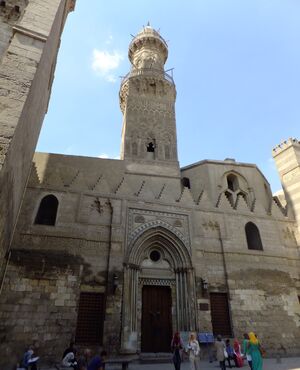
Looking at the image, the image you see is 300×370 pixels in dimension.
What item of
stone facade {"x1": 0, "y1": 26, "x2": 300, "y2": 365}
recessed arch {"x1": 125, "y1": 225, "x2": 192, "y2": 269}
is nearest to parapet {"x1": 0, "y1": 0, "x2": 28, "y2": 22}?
stone facade {"x1": 0, "y1": 26, "x2": 300, "y2": 365}

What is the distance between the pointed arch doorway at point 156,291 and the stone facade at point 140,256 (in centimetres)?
4

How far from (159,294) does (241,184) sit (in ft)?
25.6

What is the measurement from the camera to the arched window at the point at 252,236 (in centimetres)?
1306

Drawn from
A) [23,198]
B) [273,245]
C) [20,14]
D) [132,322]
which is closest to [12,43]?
[20,14]

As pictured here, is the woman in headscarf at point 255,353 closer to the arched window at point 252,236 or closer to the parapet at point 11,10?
the arched window at point 252,236

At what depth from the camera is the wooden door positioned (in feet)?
33.7

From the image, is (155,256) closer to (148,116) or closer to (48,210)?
(48,210)

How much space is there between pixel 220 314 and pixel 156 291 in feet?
8.76

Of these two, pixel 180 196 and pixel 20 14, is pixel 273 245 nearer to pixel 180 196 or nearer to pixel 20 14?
pixel 180 196

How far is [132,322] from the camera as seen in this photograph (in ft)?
32.3

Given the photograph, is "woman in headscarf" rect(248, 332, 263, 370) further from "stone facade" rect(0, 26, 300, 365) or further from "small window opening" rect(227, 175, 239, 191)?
"small window opening" rect(227, 175, 239, 191)

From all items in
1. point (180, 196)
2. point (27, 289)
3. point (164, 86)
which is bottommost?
point (27, 289)

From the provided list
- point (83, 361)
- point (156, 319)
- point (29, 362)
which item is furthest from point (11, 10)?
point (156, 319)

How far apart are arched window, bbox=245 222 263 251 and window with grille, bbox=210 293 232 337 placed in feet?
10.1
